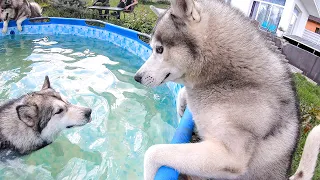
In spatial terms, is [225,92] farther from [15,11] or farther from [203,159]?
[15,11]

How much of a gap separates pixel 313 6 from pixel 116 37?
12.6 metres

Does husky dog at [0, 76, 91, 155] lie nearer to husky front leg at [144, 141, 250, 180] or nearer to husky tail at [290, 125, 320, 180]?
husky front leg at [144, 141, 250, 180]

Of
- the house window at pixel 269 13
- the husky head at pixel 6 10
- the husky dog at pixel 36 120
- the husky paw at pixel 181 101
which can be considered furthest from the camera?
the house window at pixel 269 13

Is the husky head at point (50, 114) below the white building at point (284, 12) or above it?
below

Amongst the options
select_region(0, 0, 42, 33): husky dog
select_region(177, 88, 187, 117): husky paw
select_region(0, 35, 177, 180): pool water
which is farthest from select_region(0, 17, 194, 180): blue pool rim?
select_region(177, 88, 187, 117): husky paw

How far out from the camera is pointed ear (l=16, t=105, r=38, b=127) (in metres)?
3.10

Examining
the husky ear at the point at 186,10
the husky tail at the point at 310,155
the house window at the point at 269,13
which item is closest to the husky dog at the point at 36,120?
the husky ear at the point at 186,10

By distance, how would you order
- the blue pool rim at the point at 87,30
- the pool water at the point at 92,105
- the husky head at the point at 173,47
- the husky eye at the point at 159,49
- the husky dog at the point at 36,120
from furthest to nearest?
the blue pool rim at the point at 87,30 → the pool water at the point at 92,105 → the husky dog at the point at 36,120 → the husky eye at the point at 159,49 → the husky head at the point at 173,47

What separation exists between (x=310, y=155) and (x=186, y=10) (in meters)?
1.56

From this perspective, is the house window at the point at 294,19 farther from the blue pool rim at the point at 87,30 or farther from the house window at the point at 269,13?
the blue pool rim at the point at 87,30

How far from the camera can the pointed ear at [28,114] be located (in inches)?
122

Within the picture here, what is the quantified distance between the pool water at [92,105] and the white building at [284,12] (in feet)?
34.8

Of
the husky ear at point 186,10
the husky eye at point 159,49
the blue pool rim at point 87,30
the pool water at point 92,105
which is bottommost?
the pool water at point 92,105

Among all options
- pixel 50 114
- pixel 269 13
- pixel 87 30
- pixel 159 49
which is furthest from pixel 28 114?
pixel 269 13
